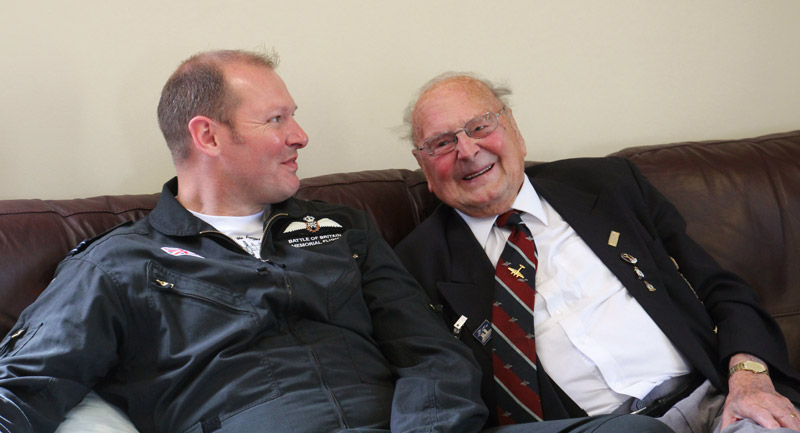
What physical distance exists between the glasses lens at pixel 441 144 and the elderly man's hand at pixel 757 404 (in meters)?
0.88

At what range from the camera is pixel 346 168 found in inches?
97.2

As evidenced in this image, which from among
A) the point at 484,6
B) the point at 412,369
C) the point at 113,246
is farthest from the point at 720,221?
the point at 113,246

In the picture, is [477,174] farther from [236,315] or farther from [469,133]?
[236,315]

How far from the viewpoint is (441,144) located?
211 centimetres

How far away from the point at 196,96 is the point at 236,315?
1.77 ft

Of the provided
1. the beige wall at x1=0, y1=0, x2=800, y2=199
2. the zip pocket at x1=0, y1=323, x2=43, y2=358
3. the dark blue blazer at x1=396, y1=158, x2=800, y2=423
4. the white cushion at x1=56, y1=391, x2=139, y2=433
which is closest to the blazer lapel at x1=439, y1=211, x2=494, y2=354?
the dark blue blazer at x1=396, y1=158, x2=800, y2=423

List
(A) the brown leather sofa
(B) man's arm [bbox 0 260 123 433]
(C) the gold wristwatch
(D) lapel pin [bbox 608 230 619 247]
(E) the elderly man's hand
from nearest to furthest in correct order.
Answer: (B) man's arm [bbox 0 260 123 433] < (E) the elderly man's hand < (C) the gold wristwatch < (D) lapel pin [bbox 608 230 619 247] < (A) the brown leather sofa

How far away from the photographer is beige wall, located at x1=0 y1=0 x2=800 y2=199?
2.10m

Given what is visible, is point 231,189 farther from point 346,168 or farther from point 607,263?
point 607,263

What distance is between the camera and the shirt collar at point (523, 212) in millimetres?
2055

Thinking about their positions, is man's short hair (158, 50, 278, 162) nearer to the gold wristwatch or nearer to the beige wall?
the beige wall

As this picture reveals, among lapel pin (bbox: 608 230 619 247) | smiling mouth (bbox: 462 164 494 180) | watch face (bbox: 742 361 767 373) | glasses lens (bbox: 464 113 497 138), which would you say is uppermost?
glasses lens (bbox: 464 113 497 138)

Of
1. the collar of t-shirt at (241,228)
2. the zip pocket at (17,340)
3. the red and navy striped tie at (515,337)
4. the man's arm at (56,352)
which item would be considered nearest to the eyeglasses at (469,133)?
the red and navy striped tie at (515,337)

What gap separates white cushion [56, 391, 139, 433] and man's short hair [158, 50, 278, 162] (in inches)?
23.5
